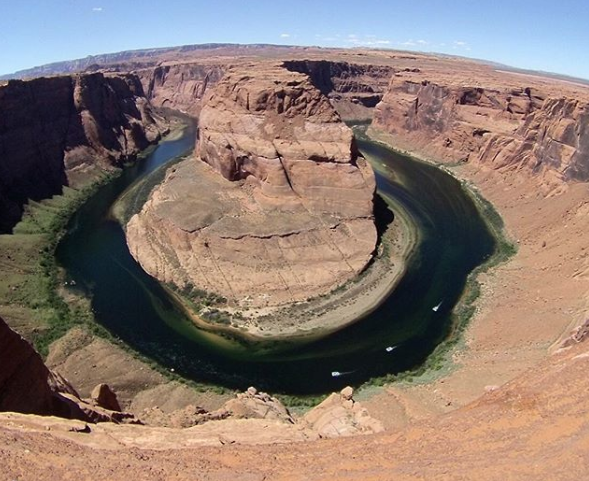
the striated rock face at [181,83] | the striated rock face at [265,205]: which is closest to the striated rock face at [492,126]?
the striated rock face at [265,205]

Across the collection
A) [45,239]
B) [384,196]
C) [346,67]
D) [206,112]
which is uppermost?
[346,67]

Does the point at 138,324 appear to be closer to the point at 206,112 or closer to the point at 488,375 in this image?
the point at 488,375

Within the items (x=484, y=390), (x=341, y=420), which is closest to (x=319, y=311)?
(x=484, y=390)

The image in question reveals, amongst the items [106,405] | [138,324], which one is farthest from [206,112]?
[106,405]

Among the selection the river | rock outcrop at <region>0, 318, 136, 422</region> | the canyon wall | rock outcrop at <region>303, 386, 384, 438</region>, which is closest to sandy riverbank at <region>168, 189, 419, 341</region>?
the river

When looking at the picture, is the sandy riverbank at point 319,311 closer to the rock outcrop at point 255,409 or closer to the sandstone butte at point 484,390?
the sandstone butte at point 484,390

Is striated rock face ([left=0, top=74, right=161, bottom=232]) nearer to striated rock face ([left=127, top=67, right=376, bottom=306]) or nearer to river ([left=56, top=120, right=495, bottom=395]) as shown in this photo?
river ([left=56, top=120, right=495, bottom=395])

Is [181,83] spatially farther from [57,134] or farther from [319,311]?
[319,311]
